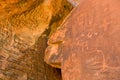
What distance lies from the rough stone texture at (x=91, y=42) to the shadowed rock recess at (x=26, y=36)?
478mm

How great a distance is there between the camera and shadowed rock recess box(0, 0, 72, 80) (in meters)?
2.18

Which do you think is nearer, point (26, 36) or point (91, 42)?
point (91, 42)

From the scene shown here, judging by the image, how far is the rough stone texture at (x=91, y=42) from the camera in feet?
4.76

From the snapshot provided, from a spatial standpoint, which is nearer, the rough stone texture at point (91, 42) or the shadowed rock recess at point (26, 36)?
the rough stone texture at point (91, 42)

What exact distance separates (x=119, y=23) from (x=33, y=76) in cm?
113

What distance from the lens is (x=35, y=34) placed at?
241 centimetres

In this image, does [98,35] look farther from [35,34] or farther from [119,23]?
[35,34]

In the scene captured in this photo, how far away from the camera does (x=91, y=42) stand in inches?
62.4

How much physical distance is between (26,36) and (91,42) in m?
0.96

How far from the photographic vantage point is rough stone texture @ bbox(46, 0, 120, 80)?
1450 millimetres

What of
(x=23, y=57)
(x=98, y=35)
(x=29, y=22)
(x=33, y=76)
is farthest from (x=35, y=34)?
(x=98, y=35)

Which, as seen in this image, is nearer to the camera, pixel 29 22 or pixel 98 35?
pixel 98 35

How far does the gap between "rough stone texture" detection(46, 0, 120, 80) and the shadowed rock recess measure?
478 mm

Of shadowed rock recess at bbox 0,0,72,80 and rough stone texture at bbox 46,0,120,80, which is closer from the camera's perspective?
rough stone texture at bbox 46,0,120,80
